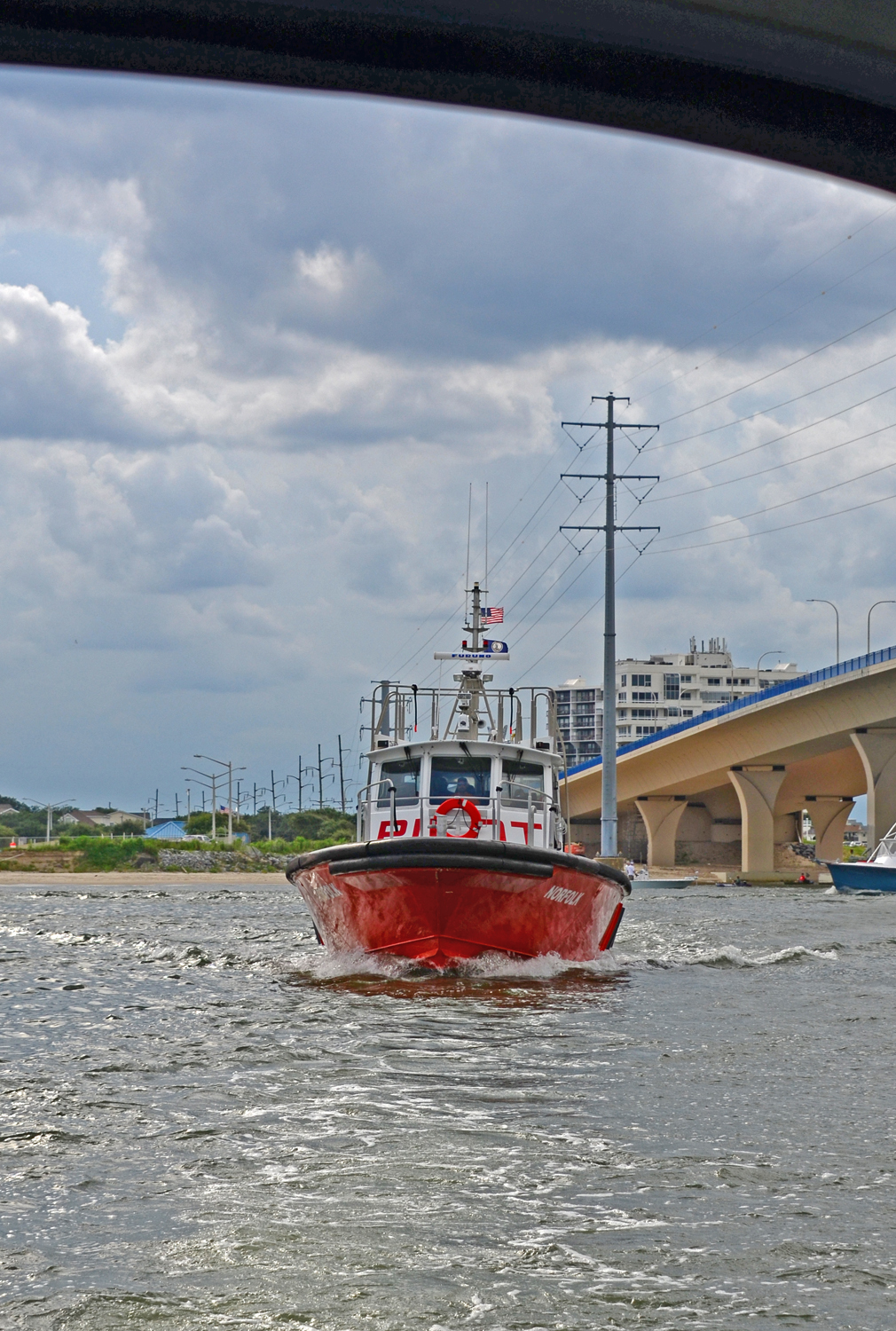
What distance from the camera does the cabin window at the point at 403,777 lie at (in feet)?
59.8

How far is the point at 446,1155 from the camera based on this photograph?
7457 mm

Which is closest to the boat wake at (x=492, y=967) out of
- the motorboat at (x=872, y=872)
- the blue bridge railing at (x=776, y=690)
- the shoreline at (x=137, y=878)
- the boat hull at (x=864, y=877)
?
the blue bridge railing at (x=776, y=690)

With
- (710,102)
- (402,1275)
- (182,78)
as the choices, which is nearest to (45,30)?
(182,78)

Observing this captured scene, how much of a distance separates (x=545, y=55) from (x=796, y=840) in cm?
9816

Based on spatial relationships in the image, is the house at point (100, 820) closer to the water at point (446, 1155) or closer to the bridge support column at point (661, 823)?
the bridge support column at point (661, 823)

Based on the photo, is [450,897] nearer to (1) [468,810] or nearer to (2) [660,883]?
(1) [468,810]

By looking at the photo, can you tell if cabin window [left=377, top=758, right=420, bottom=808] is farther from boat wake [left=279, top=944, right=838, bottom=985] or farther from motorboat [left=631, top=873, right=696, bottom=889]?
motorboat [left=631, top=873, right=696, bottom=889]

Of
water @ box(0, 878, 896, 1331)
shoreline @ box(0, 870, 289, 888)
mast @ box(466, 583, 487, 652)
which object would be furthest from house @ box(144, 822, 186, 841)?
water @ box(0, 878, 896, 1331)

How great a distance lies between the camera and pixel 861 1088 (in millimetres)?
9602

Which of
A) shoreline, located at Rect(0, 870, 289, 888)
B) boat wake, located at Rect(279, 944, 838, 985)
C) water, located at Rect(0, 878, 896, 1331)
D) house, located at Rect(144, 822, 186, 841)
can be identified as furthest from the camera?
house, located at Rect(144, 822, 186, 841)

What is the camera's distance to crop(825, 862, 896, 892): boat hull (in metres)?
49.0

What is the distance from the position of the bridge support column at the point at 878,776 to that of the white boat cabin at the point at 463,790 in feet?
138

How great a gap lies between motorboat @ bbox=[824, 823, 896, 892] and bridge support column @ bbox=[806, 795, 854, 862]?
3032 centimetres

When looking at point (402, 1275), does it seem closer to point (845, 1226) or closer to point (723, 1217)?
point (723, 1217)
